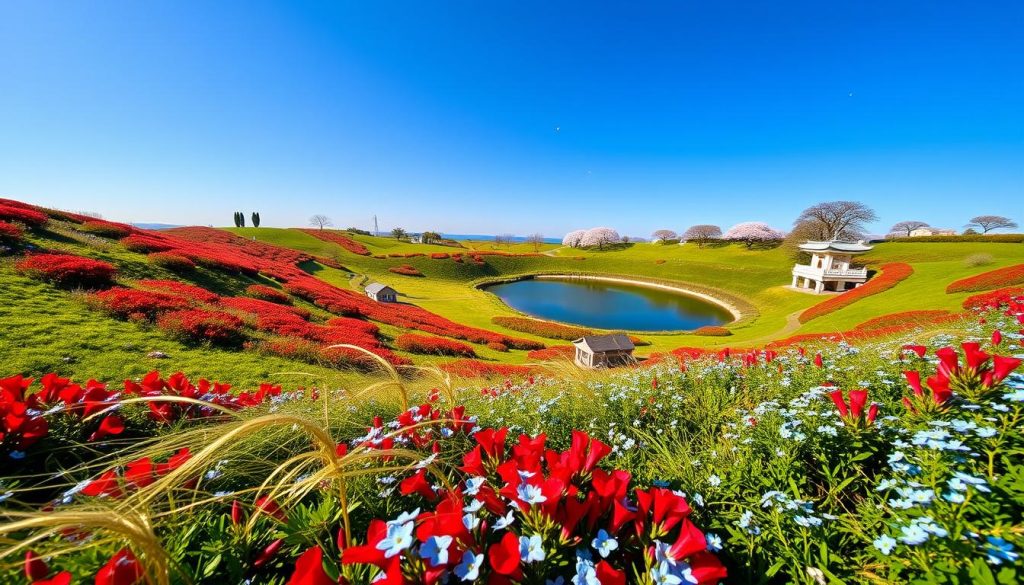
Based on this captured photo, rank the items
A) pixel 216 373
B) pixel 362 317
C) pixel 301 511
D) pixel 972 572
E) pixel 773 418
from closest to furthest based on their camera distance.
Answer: pixel 972 572
pixel 301 511
pixel 773 418
pixel 216 373
pixel 362 317

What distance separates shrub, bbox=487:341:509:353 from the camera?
2089 centimetres

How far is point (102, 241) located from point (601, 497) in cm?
2465

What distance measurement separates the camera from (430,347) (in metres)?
17.0

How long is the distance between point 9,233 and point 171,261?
4.39m

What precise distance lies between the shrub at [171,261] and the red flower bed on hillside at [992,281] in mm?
37840

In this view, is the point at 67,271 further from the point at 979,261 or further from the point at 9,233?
the point at 979,261

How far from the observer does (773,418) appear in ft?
8.09

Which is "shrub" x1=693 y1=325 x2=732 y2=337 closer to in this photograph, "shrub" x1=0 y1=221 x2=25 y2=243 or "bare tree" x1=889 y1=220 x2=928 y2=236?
"shrub" x1=0 y1=221 x2=25 y2=243

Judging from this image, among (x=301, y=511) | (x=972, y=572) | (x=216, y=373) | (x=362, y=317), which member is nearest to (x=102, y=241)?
(x=362, y=317)

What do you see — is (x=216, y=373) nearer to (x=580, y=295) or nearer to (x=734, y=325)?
(x=734, y=325)

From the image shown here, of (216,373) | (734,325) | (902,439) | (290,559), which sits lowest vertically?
(734,325)

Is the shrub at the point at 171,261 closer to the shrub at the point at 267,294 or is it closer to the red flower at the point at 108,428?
the shrub at the point at 267,294

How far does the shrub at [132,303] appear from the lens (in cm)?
1000

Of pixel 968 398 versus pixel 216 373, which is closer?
pixel 968 398
